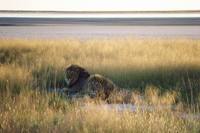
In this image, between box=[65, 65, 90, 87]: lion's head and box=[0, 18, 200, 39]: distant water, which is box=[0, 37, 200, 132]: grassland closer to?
box=[65, 65, 90, 87]: lion's head

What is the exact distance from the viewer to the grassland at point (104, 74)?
8031 mm

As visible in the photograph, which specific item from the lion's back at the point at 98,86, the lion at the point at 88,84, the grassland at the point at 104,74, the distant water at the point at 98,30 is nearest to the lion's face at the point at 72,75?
the lion at the point at 88,84

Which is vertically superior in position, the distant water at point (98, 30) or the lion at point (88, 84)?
the lion at point (88, 84)

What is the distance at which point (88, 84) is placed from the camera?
10.5m

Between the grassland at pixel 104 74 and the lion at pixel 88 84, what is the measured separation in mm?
542

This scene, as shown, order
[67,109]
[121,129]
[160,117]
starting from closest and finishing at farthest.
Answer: [121,129]
[160,117]
[67,109]

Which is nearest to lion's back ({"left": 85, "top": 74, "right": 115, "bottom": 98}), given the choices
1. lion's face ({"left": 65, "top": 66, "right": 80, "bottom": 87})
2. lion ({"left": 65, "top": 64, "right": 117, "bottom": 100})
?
lion ({"left": 65, "top": 64, "right": 117, "bottom": 100})

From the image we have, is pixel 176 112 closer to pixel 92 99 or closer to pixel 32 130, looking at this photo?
pixel 92 99

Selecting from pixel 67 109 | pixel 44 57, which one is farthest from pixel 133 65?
pixel 67 109

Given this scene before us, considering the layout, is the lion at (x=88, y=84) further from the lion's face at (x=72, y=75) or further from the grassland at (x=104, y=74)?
the grassland at (x=104, y=74)

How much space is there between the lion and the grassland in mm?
542

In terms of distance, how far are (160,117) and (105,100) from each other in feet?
6.36

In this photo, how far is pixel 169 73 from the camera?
13.7m

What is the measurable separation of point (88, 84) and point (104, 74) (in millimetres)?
3236
